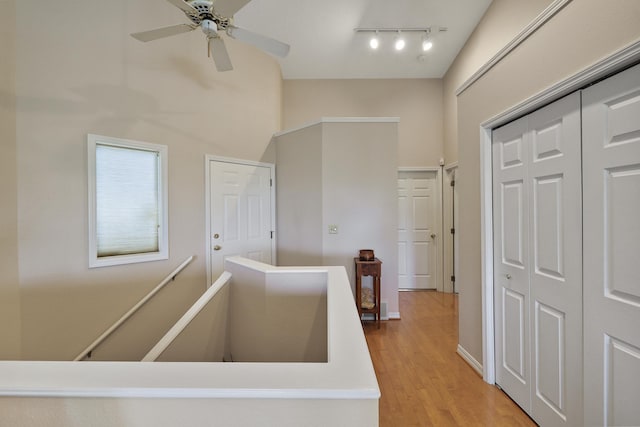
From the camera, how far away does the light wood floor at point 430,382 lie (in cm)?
171

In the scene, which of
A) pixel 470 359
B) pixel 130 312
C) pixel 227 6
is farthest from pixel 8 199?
pixel 470 359

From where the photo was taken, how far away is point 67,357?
7.18ft

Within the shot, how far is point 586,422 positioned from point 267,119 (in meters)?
4.09

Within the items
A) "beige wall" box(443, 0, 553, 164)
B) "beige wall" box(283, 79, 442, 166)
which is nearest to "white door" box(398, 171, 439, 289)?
"beige wall" box(283, 79, 442, 166)

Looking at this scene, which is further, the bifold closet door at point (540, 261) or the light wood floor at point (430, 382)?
the light wood floor at point (430, 382)

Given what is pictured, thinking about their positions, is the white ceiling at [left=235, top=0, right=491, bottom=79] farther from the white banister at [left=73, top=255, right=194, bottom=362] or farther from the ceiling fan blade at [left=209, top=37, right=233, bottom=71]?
the white banister at [left=73, top=255, right=194, bottom=362]

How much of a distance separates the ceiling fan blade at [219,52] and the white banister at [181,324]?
186cm

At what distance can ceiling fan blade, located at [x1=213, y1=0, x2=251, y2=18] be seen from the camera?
5.57ft

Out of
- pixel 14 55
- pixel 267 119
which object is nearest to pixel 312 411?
pixel 14 55

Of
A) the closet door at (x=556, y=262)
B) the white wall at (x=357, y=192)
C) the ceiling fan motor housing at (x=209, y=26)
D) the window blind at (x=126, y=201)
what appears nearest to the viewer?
the closet door at (x=556, y=262)

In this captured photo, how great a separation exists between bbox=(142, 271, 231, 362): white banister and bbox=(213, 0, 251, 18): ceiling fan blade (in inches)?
78.7

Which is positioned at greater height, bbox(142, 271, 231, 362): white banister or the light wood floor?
bbox(142, 271, 231, 362): white banister

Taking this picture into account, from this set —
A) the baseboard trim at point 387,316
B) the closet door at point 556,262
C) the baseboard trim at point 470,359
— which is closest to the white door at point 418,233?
the baseboard trim at point 387,316

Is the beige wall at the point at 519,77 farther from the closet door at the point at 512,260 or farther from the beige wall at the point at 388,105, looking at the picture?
the beige wall at the point at 388,105
